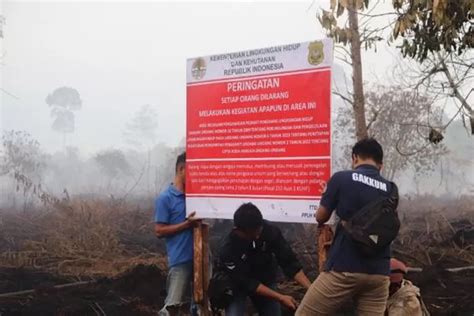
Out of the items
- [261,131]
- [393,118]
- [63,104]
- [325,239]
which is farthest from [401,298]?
[63,104]

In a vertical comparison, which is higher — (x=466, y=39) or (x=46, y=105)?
(x=46, y=105)

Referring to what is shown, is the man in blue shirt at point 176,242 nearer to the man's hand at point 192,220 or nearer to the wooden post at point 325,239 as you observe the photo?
the man's hand at point 192,220

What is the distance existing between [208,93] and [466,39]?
114 inches

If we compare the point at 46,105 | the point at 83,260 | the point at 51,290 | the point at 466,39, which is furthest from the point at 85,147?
the point at 466,39

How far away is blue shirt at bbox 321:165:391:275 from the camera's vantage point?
3949 mm

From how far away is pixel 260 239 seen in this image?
14.8 ft

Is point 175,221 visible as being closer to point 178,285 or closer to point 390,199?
point 178,285

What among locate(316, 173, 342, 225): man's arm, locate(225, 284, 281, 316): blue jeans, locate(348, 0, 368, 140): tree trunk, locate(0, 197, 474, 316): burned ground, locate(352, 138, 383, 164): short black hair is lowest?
locate(0, 197, 474, 316): burned ground

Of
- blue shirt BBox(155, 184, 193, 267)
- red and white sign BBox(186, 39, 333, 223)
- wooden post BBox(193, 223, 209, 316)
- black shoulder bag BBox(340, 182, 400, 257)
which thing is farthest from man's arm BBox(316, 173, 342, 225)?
blue shirt BBox(155, 184, 193, 267)

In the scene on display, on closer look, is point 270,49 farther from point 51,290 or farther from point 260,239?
point 51,290

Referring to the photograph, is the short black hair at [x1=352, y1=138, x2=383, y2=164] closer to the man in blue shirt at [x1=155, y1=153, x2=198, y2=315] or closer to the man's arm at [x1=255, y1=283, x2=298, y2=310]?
the man's arm at [x1=255, y1=283, x2=298, y2=310]

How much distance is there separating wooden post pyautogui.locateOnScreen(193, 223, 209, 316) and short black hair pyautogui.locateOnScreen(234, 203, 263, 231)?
0.78 metres

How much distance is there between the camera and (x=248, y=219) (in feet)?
14.2

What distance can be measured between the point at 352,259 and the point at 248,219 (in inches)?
29.9
